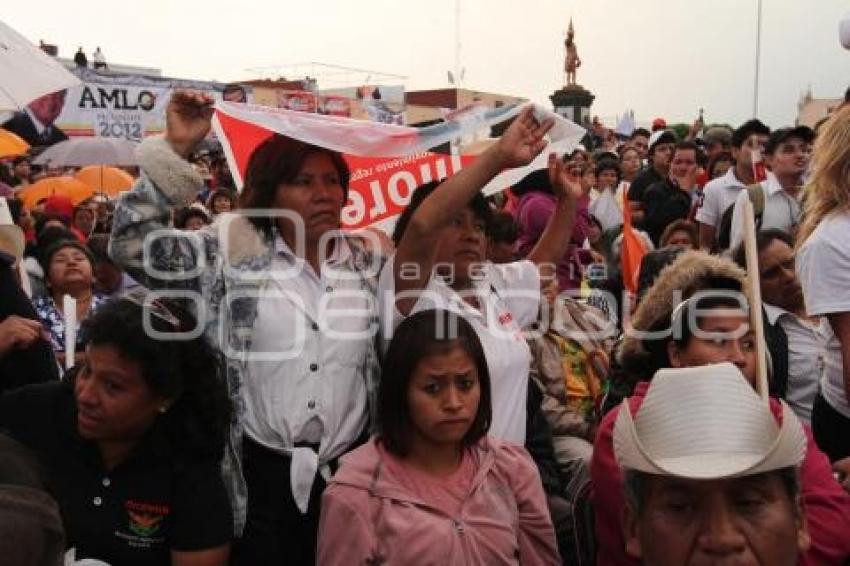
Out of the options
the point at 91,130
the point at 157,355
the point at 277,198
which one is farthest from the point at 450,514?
the point at 91,130

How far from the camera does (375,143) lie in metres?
3.00

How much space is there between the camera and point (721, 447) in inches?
63.1

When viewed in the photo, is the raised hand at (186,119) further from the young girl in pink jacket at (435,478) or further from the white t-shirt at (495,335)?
the young girl in pink jacket at (435,478)

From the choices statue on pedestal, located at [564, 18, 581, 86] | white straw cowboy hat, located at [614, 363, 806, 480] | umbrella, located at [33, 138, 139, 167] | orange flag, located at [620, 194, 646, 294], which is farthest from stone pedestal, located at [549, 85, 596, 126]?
white straw cowboy hat, located at [614, 363, 806, 480]

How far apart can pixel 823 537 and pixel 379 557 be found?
111 centimetres

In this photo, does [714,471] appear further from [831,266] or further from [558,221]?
[558,221]

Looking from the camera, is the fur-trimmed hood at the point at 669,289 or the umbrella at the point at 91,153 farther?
the umbrella at the point at 91,153

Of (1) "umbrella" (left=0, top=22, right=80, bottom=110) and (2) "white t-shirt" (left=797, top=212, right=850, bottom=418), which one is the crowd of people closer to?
(2) "white t-shirt" (left=797, top=212, right=850, bottom=418)

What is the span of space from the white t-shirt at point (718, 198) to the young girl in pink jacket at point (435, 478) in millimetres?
4142

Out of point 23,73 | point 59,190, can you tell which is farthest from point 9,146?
point 23,73

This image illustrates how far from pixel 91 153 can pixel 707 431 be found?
36.8 ft

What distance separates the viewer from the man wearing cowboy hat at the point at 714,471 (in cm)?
158

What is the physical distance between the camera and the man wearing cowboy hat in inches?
62.2

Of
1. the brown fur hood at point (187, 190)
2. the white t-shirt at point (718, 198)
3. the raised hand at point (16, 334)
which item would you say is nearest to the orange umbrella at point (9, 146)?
the raised hand at point (16, 334)
